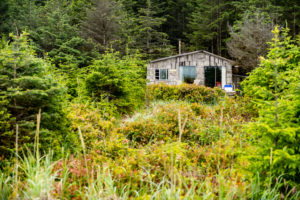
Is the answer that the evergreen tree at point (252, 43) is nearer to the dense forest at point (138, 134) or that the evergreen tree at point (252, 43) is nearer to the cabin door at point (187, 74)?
the cabin door at point (187, 74)

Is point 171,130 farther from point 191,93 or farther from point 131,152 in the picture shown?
point 191,93

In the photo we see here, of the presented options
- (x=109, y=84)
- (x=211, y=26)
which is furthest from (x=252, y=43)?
(x=109, y=84)

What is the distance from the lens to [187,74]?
20.3 meters

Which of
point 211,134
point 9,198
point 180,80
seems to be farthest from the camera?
point 180,80

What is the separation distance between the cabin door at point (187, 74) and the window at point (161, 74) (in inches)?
56.1

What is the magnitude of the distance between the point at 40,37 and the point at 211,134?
22.4 meters

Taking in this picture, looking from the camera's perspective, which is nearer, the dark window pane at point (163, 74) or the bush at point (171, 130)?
the bush at point (171, 130)

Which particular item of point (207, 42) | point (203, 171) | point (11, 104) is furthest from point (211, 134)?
point (207, 42)

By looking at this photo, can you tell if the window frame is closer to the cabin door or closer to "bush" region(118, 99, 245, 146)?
the cabin door

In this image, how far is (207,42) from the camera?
33.2 meters

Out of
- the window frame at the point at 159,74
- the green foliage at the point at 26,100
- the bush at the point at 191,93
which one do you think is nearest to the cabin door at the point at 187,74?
the window frame at the point at 159,74

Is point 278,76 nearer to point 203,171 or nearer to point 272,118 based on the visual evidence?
point 272,118

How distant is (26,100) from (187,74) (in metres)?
18.1

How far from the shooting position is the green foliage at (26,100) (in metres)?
2.86
